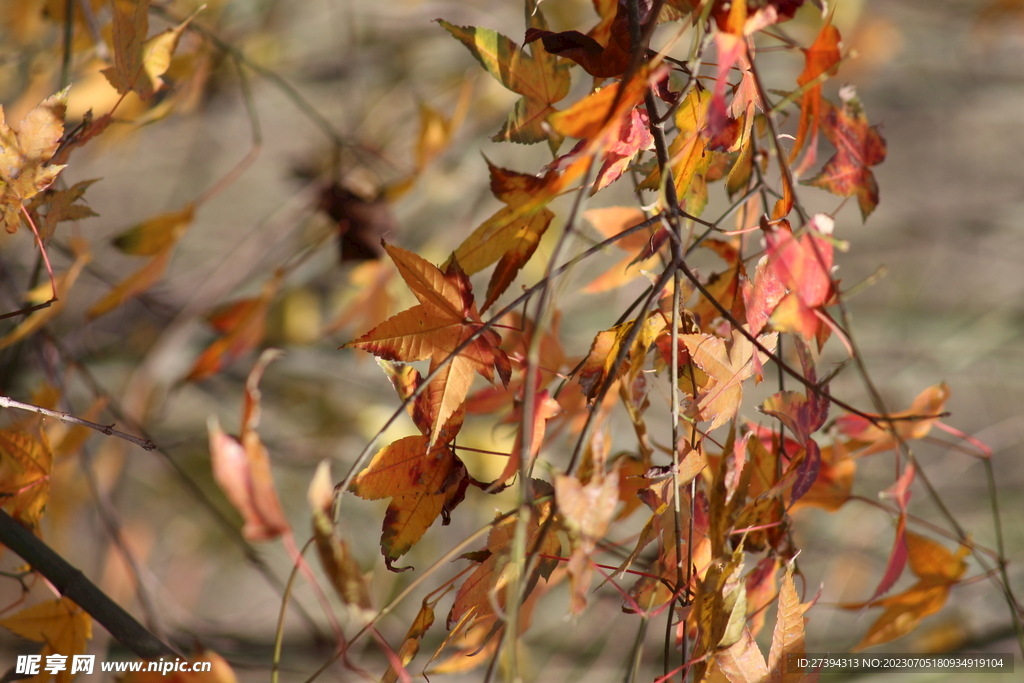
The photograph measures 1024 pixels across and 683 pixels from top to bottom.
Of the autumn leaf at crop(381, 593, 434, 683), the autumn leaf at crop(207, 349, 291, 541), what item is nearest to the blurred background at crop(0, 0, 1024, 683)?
the autumn leaf at crop(207, 349, 291, 541)

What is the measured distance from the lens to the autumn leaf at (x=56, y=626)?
12.1 inches

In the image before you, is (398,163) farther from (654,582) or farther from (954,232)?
(954,232)

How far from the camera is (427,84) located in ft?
3.49

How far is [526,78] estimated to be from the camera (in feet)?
0.82

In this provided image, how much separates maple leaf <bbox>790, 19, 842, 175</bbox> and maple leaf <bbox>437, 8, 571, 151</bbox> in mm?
94

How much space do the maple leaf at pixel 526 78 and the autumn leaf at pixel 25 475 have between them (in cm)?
25

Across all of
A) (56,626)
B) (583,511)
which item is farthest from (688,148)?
(56,626)

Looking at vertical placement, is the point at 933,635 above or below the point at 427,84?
below

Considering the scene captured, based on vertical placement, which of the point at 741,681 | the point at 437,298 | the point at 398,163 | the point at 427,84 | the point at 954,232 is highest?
the point at 427,84

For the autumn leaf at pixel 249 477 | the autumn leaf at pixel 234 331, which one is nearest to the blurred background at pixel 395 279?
the autumn leaf at pixel 234 331

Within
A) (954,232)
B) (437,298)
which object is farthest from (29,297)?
(954,232)

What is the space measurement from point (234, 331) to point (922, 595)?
1.97 ft

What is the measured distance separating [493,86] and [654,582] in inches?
32.5

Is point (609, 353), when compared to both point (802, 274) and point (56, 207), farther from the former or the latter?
point (56, 207)
